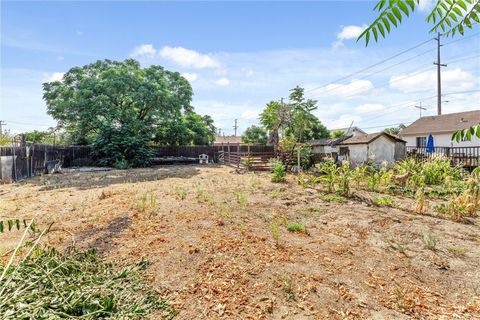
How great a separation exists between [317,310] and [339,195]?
502 centimetres

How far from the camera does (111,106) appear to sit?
57.6ft

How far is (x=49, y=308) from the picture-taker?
6.39 feet

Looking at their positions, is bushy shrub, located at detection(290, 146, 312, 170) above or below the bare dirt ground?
above

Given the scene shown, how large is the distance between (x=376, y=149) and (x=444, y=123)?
592 inches

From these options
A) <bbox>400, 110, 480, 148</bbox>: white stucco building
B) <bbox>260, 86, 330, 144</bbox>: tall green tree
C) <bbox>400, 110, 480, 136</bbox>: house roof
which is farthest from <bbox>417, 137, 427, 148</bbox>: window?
<bbox>260, 86, 330, 144</bbox>: tall green tree

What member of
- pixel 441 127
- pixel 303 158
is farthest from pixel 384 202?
pixel 441 127

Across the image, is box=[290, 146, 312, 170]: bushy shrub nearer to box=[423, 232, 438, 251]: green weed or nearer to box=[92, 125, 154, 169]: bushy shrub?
box=[423, 232, 438, 251]: green weed

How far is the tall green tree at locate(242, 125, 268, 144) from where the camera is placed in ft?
105

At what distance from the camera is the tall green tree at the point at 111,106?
17.2 metres

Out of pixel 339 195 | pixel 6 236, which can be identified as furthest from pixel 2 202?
pixel 339 195

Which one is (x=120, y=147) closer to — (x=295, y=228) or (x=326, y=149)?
(x=326, y=149)

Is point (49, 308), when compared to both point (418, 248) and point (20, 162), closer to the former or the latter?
point (418, 248)

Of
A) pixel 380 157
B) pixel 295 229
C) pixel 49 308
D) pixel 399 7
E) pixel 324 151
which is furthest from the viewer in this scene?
pixel 324 151

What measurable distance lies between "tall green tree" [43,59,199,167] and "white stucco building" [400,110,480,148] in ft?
65.3
